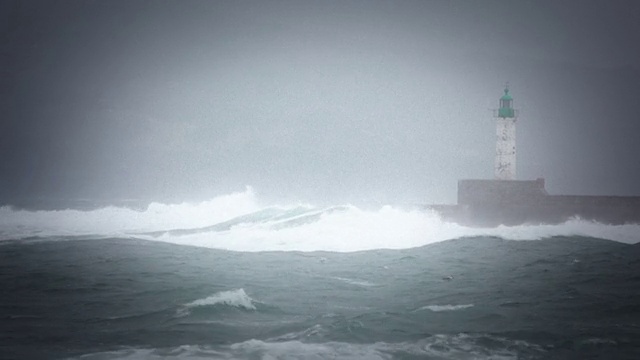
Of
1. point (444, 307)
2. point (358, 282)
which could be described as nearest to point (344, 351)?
point (444, 307)

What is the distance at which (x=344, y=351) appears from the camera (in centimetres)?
775

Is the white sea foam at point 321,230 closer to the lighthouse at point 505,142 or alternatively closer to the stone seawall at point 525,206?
the stone seawall at point 525,206

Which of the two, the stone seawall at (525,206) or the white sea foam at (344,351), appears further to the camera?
the stone seawall at (525,206)

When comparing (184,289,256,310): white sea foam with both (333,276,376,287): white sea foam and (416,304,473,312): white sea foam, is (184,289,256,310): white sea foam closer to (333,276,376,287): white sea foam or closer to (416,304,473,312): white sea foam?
(333,276,376,287): white sea foam

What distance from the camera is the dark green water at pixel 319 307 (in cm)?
780

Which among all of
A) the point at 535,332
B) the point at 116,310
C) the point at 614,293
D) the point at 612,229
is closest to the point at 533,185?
the point at 612,229

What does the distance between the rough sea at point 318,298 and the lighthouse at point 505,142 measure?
11026 mm

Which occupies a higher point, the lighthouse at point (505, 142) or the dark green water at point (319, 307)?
the lighthouse at point (505, 142)

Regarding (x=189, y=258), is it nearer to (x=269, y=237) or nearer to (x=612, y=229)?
(x=269, y=237)

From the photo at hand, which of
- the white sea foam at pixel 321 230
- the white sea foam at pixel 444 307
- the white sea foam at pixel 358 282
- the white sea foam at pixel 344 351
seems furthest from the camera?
the white sea foam at pixel 321 230

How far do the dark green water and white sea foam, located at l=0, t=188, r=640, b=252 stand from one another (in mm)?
5606

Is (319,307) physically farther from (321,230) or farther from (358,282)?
(321,230)

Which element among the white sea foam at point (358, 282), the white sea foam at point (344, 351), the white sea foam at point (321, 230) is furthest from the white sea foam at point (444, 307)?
the white sea foam at point (321, 230)

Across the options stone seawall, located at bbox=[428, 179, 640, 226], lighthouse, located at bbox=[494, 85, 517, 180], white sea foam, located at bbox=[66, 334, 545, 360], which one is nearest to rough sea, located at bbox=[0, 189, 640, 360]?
white sea foam, located at bbox=[66, 334, 545, 360]
